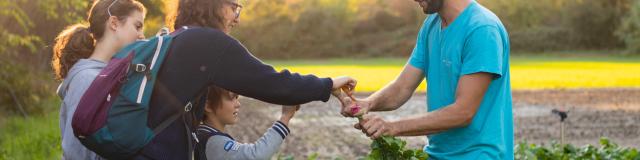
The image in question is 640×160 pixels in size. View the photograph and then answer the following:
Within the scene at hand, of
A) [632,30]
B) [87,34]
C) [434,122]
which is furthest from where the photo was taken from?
[632,30]

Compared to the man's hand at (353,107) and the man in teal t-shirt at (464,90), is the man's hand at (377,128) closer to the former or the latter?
the man in teal t-shirt at (464,90)

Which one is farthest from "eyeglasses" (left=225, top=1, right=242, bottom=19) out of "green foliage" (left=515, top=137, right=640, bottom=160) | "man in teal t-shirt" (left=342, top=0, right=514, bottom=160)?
"green foliage" (left=515, top=137, right=640, bottom=160)

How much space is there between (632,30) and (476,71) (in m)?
68.2

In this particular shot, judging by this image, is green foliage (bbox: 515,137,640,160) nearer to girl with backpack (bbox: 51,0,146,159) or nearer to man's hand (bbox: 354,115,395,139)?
man's hand (bbox: 354,115,395,139)

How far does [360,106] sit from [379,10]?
86.9 m

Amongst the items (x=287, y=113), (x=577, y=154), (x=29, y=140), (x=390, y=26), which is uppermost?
(x=287, y=113)

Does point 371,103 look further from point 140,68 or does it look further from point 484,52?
point 140,68

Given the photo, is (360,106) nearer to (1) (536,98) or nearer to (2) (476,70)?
(2) (476,70)

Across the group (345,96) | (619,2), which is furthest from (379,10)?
(345,96)

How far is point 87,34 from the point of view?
446 centimetres

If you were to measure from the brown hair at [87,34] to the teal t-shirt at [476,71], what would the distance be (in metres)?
1.25

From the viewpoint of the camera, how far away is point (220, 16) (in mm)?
3660

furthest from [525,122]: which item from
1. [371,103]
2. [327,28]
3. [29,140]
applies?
[327,28]

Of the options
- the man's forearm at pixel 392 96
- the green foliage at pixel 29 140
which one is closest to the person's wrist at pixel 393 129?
the man's forearm at pixel 392 96
